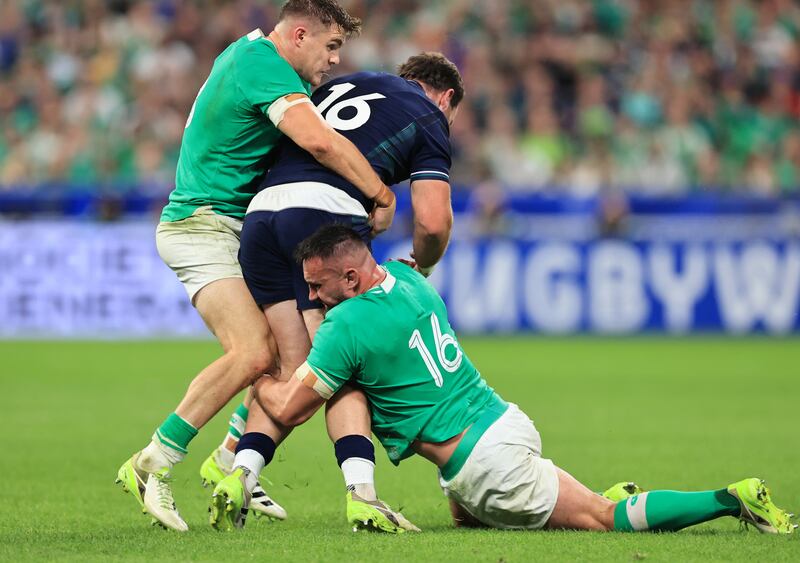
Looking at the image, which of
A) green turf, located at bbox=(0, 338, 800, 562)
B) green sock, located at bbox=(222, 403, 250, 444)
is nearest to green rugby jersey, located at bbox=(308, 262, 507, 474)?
green turf, located at bbox=(0, 338, 800, 562)

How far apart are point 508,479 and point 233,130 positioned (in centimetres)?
218

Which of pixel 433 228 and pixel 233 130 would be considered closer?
pixel 433 228

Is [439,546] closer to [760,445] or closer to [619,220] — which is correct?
[760,445]

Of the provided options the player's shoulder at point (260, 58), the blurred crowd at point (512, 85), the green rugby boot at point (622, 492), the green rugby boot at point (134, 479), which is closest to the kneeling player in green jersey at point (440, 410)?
the green rugby boot at point (622, 492)

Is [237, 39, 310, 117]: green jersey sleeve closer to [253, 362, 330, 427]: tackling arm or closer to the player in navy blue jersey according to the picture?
the player in navy blue jersey

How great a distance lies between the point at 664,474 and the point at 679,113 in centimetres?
1312

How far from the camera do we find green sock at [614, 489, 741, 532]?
19.1 feet

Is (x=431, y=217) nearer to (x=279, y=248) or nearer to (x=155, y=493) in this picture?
(x=279, y=248)

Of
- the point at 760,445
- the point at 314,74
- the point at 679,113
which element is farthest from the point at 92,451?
the point at 679,113

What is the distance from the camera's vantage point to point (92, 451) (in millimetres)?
9180

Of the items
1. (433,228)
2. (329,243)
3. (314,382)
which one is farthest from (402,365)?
(433,228)

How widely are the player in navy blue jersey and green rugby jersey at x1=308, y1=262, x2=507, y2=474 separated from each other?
0.28 meters

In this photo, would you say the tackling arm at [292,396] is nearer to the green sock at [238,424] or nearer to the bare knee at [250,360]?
the bare knee at [250,360]

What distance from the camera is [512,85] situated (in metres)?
21.0
